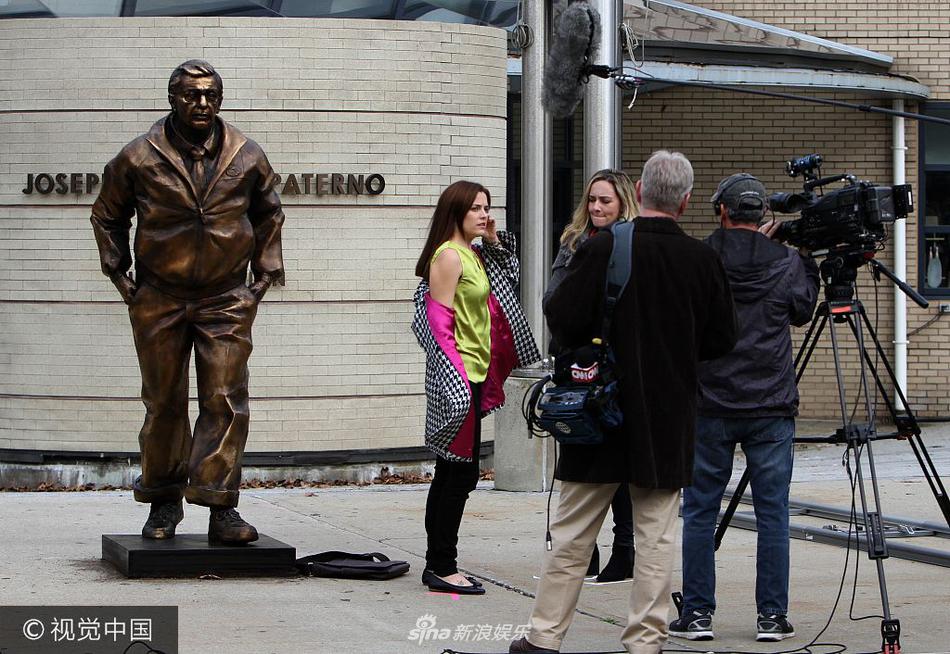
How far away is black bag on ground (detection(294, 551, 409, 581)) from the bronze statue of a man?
0.34 m

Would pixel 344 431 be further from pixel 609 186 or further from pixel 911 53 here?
pixel 911 53

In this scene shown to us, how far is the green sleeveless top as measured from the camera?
24.0 feet

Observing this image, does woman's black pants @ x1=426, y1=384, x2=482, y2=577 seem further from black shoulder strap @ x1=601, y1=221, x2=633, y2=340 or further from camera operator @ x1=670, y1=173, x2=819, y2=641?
black shoulder strap @ x1=601, y1=221, x2=633, y2=340

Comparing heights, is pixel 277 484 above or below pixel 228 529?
below

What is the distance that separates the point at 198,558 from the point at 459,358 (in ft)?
5.16

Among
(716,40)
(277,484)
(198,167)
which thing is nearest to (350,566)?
(198,167)

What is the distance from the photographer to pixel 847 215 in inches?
263

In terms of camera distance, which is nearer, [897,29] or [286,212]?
[286,212]

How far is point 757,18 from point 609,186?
380 inches

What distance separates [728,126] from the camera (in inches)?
650

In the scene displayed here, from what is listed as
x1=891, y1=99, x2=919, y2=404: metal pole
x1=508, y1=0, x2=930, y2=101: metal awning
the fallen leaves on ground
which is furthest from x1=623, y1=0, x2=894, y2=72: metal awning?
the fallen leaves on ground

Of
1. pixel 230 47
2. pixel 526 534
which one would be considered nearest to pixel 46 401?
pixel 230 47

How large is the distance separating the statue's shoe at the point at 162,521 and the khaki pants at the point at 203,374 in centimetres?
19

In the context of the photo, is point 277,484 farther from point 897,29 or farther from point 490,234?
point 897,29
